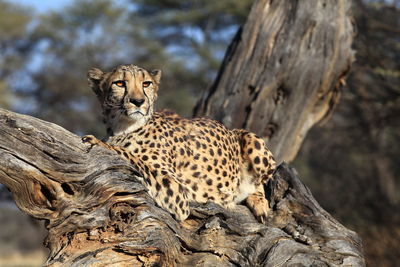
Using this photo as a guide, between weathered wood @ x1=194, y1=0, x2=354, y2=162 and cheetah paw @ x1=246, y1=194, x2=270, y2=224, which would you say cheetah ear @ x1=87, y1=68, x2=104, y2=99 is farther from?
weathered wood @ x1=194, y1=0, x2=354, y2=162

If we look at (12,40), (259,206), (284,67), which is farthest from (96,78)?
(12,40)

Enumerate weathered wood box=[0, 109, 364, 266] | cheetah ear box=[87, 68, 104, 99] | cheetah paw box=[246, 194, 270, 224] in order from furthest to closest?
cheetah ear box=[87, 68, 104, 99] < cheetah paw box=[246, 194, 270, 224] < weathered wood box=[0, 109, 364, 266]

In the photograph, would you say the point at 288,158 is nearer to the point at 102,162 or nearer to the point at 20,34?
the point at 102,162

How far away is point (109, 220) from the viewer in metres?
3.86

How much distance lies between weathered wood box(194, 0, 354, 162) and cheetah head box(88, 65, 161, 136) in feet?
6.14

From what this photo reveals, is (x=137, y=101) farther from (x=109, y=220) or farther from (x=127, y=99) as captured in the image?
(x=109, y=220)

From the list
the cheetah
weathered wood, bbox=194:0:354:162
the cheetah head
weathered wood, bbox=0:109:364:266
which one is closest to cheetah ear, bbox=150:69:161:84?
the cheetah

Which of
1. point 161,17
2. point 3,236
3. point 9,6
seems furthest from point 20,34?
point 3,236

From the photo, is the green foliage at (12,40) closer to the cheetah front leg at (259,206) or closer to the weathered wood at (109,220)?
the cheetah front leg at (259,206)

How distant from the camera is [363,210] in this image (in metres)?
15.2

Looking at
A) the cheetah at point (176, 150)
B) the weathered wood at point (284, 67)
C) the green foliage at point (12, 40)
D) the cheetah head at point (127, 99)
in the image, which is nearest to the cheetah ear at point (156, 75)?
the cheetah at point (176, 150)

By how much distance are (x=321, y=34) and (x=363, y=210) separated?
31.5ft

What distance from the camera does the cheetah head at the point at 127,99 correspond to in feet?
14.3

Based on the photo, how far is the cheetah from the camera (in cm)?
427
